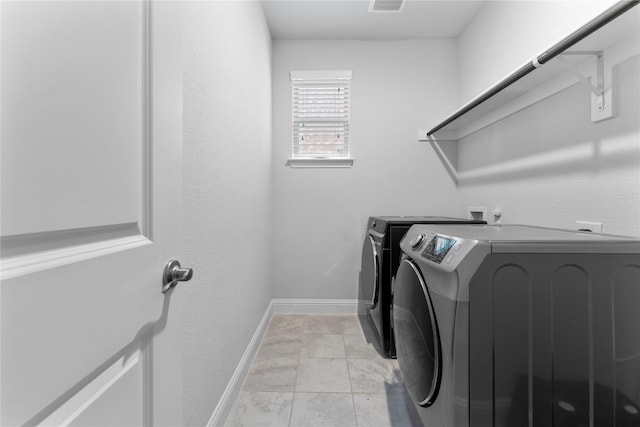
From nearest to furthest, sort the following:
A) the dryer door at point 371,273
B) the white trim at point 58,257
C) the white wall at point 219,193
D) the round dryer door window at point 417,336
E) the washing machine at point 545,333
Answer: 1. the white trim at point 58,257
2. the washing machine at point 545,333
3. the round dryer door window at point 417,336
4. the white wall at point 219,193
5. the dryer door at point 371,273

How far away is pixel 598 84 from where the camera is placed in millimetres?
1291

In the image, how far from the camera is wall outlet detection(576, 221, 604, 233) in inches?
51.1

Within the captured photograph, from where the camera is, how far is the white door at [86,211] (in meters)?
0.31

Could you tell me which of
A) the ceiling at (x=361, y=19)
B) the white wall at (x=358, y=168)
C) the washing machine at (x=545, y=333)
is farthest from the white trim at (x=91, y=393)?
the ceiling at (x=361, y=19)

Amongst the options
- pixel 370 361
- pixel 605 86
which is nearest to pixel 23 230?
pixel 605 86

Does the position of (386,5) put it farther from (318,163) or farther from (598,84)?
(598,84)

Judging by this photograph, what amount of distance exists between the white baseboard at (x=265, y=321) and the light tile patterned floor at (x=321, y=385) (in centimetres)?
5

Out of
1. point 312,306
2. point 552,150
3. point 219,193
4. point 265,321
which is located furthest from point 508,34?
point 265,321

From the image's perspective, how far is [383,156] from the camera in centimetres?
278

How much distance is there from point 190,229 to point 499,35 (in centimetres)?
241

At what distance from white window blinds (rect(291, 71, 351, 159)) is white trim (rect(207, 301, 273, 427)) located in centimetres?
159

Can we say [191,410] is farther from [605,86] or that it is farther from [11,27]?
[605,86]

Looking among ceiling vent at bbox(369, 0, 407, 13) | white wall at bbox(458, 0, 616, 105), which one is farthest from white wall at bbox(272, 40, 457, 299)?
ceiling vent at bbox(369, 0, 407, 13)

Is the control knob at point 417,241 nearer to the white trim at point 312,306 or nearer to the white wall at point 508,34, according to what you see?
the white wall at point 508,34
